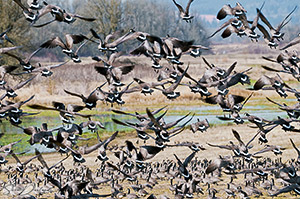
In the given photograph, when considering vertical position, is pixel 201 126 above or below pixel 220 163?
above

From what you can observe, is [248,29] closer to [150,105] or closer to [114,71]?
[114,71]

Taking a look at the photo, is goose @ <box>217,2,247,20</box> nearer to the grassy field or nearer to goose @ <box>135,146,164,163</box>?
goose @ <box>135,146,164,163</box>

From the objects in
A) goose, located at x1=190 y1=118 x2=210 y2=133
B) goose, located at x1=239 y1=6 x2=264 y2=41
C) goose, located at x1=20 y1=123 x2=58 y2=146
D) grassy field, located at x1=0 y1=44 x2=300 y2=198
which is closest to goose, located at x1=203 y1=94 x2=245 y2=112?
goose, located at x1=239 y1=6 x2=264 y2=41

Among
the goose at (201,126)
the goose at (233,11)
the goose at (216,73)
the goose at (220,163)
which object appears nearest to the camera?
the goose at (233,11)

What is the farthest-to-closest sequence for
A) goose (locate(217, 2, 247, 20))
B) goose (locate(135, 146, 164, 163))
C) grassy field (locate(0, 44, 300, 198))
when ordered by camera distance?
grassy field (locate(0, 44, 300, 198))
goose (locate(217, 2, 247, 20))
goose (locate(135, 146, 164, 163))

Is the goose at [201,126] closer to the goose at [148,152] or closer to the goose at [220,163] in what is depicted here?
the goose at [220,163]

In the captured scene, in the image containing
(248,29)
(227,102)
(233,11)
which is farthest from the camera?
(248,29)

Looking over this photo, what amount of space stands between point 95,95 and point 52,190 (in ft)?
22.6

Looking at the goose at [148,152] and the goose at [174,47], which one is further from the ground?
the goose at [174,47]

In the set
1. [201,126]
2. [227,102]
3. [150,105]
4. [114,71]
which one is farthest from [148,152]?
[150,105]

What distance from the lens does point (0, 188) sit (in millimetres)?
15250

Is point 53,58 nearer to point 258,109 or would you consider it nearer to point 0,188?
point 258,109

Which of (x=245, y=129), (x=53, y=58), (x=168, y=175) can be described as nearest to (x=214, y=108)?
(x=245, y=129)

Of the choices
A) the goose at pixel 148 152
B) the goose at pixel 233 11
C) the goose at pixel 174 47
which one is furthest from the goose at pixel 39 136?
the goose at pixel 233 11
